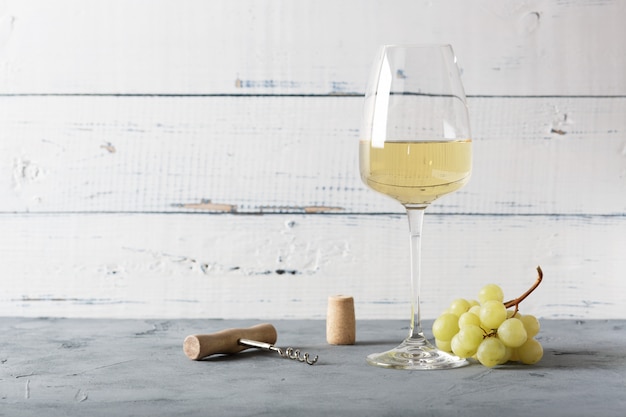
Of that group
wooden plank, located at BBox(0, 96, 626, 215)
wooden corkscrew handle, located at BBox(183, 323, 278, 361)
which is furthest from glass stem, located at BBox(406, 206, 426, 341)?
wooden plank, located at BBox(0, 96, 626, 215)

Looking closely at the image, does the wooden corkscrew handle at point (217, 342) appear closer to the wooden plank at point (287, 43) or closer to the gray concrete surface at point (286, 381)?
the gray concrete surface at point (286, 381)

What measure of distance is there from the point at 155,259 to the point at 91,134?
0.86 feet

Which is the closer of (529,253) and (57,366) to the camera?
(57,366)

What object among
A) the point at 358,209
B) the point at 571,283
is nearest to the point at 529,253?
the point at 571,283

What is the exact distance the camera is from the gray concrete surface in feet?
2.49

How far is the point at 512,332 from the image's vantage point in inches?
35.9

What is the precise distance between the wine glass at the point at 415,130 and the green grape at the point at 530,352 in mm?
74

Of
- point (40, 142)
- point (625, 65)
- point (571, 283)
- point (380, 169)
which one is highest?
point (625, 65)

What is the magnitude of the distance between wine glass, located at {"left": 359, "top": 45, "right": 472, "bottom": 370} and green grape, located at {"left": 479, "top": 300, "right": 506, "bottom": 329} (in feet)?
0.19

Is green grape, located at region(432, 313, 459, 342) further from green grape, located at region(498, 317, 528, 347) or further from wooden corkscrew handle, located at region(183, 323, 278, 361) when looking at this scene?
wooden corkscrew handle, located at region(183, 323, 278, 361)

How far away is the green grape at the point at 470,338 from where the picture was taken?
0.94 metres

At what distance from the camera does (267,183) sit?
56.6 inches

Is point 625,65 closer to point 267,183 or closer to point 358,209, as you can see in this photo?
point 358,209

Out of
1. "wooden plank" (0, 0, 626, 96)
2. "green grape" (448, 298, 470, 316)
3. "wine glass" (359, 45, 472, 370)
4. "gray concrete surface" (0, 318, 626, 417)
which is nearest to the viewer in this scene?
"gray concrete surface" (0, 318, 626, 417)
